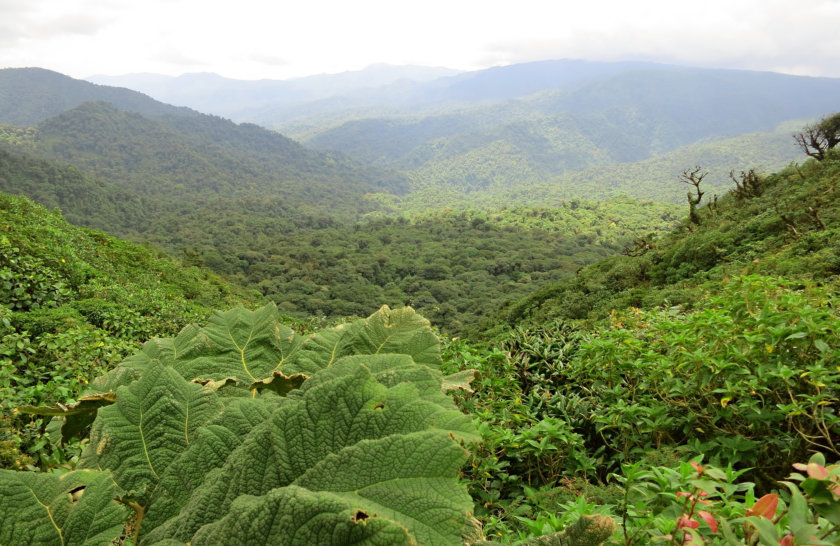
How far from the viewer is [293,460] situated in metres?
0.79

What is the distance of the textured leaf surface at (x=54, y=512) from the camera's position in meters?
0.79

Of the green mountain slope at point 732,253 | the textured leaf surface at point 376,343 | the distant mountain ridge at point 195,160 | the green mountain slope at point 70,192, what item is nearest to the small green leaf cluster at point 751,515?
the textured leaf surface at point 376,343

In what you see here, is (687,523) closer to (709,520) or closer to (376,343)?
(709,520)

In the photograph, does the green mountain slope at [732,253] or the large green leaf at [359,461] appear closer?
the large green leaf at [359,461]

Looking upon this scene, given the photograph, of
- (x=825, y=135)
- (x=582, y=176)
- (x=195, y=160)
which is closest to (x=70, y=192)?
(x=195, y=160)

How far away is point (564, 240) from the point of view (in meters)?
60.2

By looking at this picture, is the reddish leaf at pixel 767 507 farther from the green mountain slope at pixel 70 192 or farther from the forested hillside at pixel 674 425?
the green mountain slope at pixel 70 192

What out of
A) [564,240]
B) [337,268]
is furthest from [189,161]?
[564,240]

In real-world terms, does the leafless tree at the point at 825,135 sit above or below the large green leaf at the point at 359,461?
above

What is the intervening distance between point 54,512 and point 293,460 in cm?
45

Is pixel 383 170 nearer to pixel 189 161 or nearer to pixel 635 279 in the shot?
pixel 189 161

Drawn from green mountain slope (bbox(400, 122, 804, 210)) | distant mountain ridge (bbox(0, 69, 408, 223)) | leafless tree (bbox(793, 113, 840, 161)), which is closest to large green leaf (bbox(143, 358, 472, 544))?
leafless tree (bbox(793, 113, 840, 161))

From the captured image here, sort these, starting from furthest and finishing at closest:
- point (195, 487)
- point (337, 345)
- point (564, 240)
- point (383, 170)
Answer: point (383, 170) → point (564, 240) → point (337, 345) → point (195, 487)

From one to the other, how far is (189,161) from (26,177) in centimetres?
6889
